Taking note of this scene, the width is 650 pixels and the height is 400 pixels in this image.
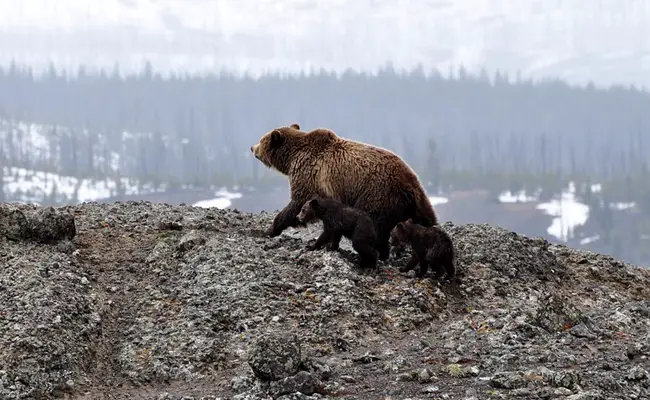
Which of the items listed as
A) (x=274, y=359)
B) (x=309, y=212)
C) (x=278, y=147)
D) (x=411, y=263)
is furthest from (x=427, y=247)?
(x=278, y=147)

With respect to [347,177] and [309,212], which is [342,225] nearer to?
[309,212]

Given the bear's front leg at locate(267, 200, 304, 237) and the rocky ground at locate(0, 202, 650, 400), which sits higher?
the bear's front leg at locate(267, 200, 304, 237)

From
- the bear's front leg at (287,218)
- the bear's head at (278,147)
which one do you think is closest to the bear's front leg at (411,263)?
the bear's front leg at (287,218)

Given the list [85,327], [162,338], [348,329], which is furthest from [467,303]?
[85,327]

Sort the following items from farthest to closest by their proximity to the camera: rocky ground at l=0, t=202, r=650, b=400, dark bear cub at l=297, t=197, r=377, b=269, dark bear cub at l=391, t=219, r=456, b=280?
dark bear cub at l=297, t=197, r=377, b=269 → dark bear cub at l=391, t=219, r=456, b=280 → rocky ground at l=0, t=202, r=650, b=400

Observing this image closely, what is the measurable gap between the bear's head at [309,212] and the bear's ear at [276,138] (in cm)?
201

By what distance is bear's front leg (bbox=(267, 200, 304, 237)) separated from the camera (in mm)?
12516

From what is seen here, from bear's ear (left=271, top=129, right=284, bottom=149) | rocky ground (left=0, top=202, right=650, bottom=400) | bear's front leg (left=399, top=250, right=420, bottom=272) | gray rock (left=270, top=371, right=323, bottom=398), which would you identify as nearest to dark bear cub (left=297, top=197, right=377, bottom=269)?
rocky ground (left=0, top=202, right=650, bottom=400)

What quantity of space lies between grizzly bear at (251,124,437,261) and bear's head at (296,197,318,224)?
1.87ft

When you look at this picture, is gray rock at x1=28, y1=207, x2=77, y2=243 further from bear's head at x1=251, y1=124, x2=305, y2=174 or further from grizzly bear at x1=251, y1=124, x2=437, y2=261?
bear's head at x1=251, y1=124, x2=305, y2=174

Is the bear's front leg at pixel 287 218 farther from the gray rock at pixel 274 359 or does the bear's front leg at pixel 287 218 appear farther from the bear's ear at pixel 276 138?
the gray rock at pixel 274 359

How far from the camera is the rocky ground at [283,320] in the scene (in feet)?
25.7

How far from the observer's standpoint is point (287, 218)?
494 inches

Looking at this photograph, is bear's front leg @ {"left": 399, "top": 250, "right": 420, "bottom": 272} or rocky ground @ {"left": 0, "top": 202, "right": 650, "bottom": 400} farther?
bear's front leg @ {"left": 399, "top": 250, "right": 420, "bottom": 272}
